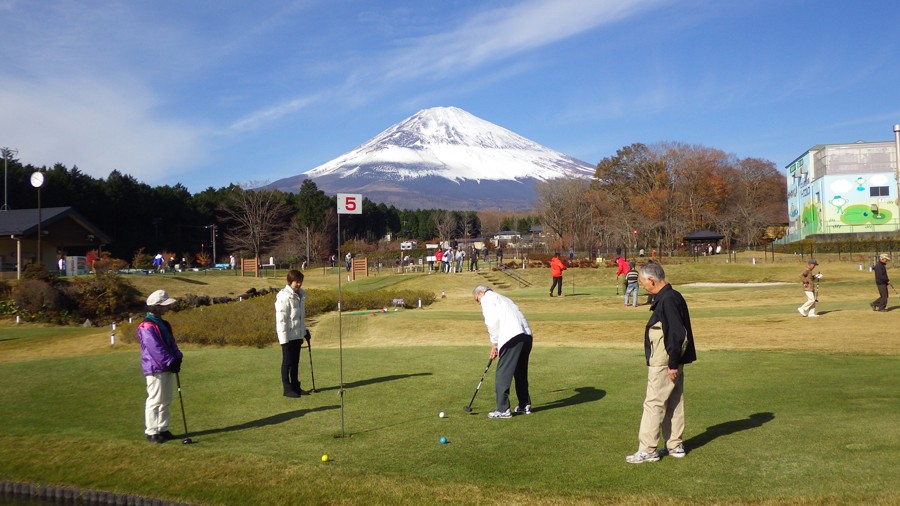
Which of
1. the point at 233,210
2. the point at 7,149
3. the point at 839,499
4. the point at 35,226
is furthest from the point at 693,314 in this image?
the point at 233,210

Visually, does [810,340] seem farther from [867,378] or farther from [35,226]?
[35,226]

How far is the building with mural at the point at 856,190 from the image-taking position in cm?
7875

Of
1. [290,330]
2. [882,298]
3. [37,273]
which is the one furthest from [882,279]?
[37,273]

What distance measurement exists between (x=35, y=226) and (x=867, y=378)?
5415cm

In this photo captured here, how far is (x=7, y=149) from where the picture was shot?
69.4 metres

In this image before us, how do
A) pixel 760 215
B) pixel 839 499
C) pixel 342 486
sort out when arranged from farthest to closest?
pixel 760 215
pixel 342 486
pixel 839 499

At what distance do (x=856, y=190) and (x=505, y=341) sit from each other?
8257cm

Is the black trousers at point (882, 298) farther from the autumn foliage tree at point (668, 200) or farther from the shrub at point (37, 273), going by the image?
the autumn foliage tree at point (668, 200)

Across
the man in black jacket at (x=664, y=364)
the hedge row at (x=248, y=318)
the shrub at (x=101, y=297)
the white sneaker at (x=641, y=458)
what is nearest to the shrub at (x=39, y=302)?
the shrub at (x=101, y=297)

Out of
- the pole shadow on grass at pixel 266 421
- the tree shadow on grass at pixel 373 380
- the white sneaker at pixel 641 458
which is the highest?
the white sneaker at pixel 641 458

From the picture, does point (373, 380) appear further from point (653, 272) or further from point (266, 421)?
point (653, 272)

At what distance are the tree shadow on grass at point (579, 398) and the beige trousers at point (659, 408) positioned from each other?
316cm

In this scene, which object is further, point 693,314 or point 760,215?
point 760,215

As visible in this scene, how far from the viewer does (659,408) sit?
320 inches
